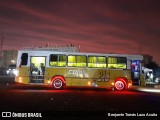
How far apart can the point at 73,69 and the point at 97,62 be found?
2.32 meters

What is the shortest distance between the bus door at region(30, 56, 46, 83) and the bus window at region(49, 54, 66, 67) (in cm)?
70

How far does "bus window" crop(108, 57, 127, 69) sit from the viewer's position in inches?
1126

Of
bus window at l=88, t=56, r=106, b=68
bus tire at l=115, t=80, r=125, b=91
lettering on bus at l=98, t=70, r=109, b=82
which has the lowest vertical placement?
bus tire at l=115, t=80, r=125, b=91

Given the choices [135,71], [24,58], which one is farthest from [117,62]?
[24,58]

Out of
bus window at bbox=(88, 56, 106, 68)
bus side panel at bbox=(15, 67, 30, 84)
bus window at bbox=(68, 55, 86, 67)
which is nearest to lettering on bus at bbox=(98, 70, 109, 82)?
bus window at bbox=(88, 56, 106, 68)

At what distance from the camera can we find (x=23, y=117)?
35.4 feet

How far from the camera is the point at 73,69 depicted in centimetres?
2778

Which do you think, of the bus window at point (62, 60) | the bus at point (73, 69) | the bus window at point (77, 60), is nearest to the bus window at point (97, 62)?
the bus at point (73, 69)

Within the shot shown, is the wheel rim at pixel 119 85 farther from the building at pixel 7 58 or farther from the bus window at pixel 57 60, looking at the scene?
the building at pixel 7 58

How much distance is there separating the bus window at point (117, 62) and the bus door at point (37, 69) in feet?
19.5

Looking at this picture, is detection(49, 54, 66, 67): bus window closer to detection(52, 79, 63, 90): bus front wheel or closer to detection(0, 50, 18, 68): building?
detection(52, 79, 63, 90): bus front wheel

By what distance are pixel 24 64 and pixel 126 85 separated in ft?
30.3

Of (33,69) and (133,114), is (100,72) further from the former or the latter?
(133,114)

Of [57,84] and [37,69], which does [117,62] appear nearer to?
[57,84]
